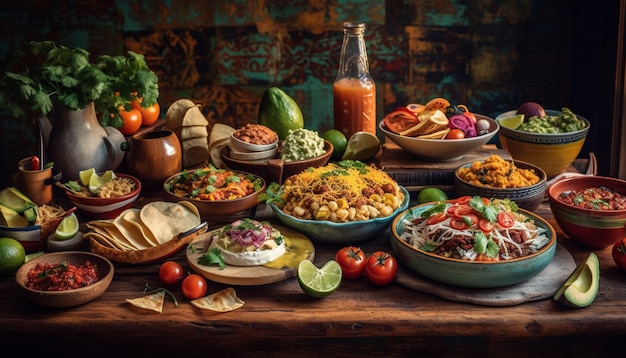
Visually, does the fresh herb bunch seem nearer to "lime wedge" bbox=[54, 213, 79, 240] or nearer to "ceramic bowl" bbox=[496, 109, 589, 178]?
"lime wedge" bbox=[54, 213, 79, 240]

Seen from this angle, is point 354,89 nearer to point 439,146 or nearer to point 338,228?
point 439,146

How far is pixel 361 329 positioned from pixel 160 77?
13.2ft

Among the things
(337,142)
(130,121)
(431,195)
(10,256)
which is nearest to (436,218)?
(431,195)

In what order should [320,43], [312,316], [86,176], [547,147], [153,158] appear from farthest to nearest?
[320,43], [547,147], [153,158], [86,176], [312,316]

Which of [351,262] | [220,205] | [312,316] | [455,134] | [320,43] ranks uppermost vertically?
[320,43]

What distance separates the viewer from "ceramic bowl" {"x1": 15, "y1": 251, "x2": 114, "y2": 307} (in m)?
2.12

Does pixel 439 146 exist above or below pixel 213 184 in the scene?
above

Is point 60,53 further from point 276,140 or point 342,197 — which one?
point 342,197

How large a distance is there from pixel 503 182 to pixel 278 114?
52.6 inches

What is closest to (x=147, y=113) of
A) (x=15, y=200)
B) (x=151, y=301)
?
(x=15, y=200)

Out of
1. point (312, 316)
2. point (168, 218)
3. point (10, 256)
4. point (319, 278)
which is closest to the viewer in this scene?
point (312, 316)

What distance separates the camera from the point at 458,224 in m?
2.29

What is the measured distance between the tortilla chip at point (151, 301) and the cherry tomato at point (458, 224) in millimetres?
1053

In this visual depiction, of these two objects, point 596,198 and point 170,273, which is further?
point 596,198
